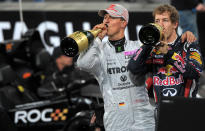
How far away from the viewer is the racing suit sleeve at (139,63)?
2936 millimetres

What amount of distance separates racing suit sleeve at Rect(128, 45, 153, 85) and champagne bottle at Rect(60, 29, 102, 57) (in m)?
0.36

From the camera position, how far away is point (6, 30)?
789cm

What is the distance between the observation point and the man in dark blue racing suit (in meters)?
2.94

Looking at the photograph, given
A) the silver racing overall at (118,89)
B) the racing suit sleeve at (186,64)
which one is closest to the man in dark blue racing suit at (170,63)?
the racing suit sleeve at (186,64)

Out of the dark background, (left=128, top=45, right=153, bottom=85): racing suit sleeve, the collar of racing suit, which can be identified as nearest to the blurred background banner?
the dark background

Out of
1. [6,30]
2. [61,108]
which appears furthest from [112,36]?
[6,30]

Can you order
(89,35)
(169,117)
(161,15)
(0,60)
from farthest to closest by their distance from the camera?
(0,60) < (161,15) < (89,35) < (169,117)

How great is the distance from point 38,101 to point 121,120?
118 inches

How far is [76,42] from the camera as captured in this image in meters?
2.73

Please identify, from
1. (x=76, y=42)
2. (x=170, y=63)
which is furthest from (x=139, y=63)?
(x=76, y=42)

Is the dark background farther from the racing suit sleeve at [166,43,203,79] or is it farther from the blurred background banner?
the racing suit sleeve at [166,43,203,79]

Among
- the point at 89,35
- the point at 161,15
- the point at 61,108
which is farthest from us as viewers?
the point at 61,108

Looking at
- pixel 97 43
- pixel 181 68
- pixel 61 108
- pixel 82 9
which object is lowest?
pixel 61 108

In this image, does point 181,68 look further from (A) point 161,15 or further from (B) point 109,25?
(B) point 109,25
